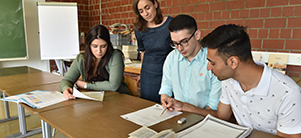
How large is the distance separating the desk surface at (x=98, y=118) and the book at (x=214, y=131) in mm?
73

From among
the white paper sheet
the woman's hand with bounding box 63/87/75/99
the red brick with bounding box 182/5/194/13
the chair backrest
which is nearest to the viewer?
the white paper sheet

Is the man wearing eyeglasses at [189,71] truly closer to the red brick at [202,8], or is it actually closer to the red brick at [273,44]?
the red brick at [273,44]

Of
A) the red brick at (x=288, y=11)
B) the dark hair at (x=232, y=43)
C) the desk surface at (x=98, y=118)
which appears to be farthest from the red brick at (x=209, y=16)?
the dark hair at (x=232, y=43)

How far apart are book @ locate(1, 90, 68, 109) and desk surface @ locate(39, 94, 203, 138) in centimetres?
18

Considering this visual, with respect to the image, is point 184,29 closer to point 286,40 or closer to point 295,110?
point 295,110

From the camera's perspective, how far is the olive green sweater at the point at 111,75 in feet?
6.10

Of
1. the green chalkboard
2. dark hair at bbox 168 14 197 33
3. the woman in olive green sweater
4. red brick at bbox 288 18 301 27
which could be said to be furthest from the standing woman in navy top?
the green chalkboard

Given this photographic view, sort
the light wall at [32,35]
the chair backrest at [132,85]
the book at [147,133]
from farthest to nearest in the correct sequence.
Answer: the light wall at [32,35] → the chair backrest at [132,85] → the book at [147,133]

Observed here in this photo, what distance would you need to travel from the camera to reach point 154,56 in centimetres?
209

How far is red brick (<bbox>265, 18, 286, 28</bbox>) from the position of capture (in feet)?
7.40

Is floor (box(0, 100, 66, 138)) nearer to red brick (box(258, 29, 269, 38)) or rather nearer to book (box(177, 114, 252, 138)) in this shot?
book (box(177, 114, 252, 138))

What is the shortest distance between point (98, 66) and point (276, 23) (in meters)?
1.90

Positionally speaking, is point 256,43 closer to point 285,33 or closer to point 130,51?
point 285,33

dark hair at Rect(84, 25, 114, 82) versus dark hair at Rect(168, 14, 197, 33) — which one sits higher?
dark hair at Rect(168, 14, 197, 33)
